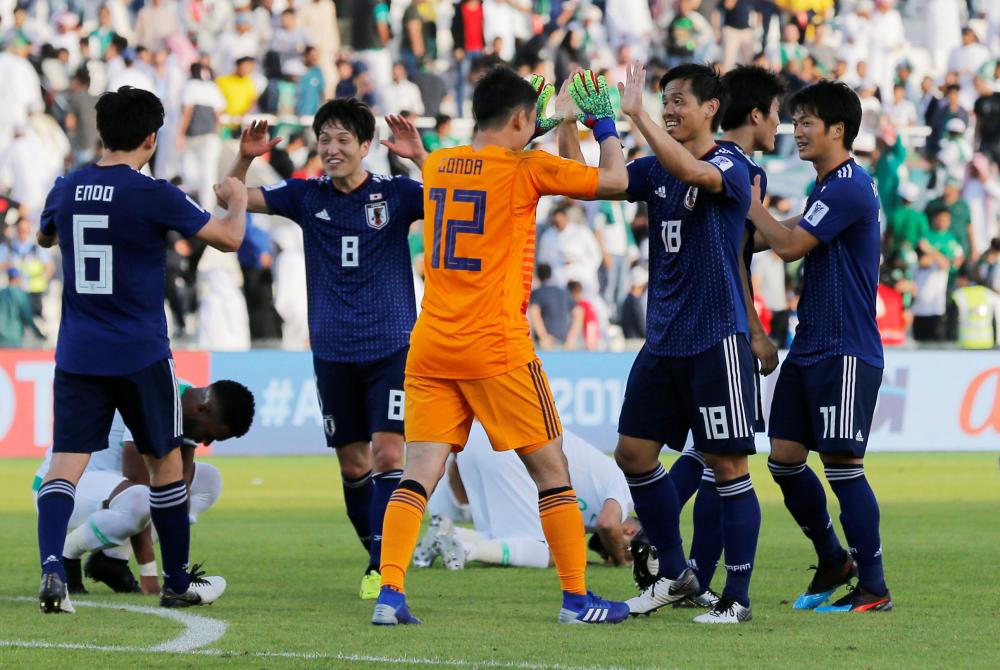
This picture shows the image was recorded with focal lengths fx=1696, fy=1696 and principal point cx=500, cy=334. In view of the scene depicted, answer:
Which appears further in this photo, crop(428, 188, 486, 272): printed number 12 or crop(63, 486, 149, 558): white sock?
crop(63, 486, 149, 558): white sock

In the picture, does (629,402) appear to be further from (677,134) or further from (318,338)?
(318,338)

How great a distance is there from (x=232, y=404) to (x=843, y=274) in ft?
9.89

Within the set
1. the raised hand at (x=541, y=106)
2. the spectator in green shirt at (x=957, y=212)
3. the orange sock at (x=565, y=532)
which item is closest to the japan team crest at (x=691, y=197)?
the raised hand at (x=541, y=106)

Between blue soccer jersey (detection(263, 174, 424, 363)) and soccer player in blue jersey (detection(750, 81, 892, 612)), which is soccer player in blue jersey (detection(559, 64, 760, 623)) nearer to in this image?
soccer player in blue jersey (detection(750, 81, 892, 612))

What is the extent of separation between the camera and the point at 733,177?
7141 mm

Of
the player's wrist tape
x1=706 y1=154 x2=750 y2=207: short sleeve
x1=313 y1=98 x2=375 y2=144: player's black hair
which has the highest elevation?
x1=313 y1=98 x2=375 y2=144: player's black hair

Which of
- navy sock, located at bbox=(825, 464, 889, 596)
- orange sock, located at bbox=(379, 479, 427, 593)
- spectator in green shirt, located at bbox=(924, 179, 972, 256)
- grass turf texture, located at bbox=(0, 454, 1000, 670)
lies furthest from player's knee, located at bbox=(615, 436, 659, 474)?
spectator in green shirt, located at bbox=(924, 179, 972, 256)

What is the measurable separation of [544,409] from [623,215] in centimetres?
1576

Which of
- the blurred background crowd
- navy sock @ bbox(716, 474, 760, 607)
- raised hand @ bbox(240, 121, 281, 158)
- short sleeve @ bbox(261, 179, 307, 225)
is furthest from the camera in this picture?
the blurred background crowd

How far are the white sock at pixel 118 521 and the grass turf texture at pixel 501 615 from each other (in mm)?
284

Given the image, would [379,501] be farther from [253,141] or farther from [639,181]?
[639,181]

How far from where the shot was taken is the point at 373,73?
79.7 ft

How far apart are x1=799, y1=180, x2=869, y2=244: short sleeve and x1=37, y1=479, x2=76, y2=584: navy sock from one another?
351cm

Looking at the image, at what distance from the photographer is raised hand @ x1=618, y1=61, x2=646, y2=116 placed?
687 centimetres
